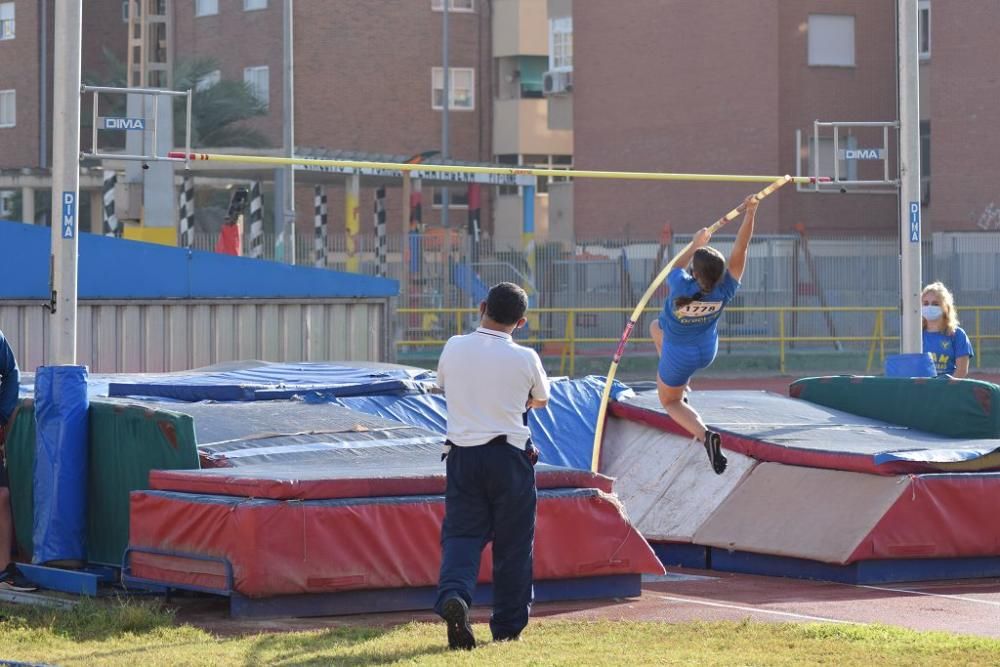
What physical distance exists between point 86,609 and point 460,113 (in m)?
47.7

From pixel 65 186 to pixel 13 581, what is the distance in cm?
254

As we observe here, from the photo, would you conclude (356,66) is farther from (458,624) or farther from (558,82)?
(458,624)

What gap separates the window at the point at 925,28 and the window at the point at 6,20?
98.0 feet

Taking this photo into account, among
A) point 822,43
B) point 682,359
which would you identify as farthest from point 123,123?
point 822,43

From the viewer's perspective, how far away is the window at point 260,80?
53.5m

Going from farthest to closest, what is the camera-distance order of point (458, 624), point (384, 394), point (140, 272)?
point (140, 272)
point (384, 394)
point (458, 624)

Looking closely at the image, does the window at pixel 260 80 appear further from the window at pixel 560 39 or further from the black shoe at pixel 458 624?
the black shoe at pixel 458 624

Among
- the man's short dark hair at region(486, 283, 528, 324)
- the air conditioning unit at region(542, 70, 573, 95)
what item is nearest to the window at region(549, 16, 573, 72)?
the air conditioning unit at region(542, 70, 573, 95)

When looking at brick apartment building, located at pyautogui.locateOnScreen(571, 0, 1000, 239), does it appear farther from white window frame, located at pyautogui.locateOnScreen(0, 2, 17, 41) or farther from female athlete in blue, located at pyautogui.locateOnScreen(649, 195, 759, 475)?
female athlete in blue, located at pyautogui.locateOnScreen(649, 195, 759, 475)

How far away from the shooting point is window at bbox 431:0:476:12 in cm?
5497

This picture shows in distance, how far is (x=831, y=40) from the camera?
146 feet

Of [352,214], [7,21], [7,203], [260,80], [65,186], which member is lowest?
[65,186]

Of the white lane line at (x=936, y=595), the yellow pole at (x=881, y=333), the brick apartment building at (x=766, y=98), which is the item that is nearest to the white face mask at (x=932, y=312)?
the white lane line at (x=936, y=595)

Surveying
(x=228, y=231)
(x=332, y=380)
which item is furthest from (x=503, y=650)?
(x=228, y=231)
